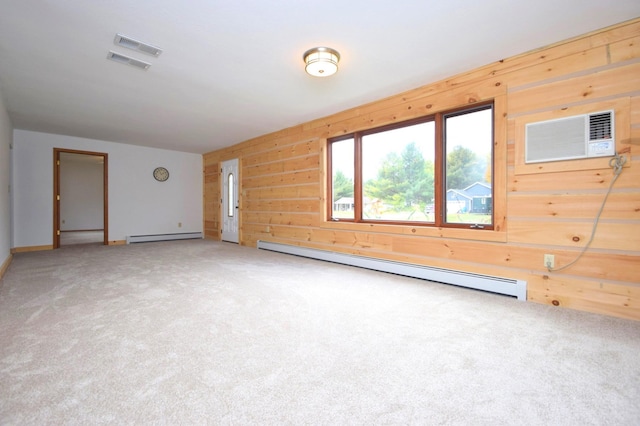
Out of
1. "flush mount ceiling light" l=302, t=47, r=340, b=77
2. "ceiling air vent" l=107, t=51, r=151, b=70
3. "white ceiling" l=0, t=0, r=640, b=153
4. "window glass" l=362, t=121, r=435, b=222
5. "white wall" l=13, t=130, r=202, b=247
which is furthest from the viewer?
"white wall" l=13, t=130, r=202, b=247

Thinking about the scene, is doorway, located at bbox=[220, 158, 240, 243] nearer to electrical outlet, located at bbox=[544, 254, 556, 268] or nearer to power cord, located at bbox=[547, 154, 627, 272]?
electrical outlet, located at bbox=[544, 254, 556, 268]

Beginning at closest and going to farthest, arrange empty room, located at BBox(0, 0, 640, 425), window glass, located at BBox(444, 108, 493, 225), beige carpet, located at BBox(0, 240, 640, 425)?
beige carpet, located at BBox(0, 240, 640, 425) < empty room, located at BBox(0, 0, 640, 425) < window glass, located at BBox(444, 108, 493, 225)

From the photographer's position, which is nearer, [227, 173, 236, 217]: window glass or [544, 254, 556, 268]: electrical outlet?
[544, 254, 556, 268]: electrical outlet

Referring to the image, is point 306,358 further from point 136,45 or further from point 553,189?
point 136,45

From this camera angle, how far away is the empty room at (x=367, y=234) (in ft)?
4.79

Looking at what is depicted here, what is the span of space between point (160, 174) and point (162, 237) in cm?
164

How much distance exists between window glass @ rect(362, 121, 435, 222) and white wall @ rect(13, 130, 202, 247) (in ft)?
18.5

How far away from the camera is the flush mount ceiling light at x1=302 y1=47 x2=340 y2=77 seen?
284cm

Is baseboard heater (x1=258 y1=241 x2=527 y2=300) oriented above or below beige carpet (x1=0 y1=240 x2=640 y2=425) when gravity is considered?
above

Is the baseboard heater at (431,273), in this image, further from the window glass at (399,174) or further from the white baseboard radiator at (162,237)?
the white baseboard radiator at (162,237)

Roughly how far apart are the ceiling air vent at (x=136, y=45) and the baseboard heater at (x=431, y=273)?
11.3ft

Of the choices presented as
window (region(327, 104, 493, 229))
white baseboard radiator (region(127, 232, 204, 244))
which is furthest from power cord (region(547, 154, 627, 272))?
white baseboard radiator (region(127, 232, 204, 244))

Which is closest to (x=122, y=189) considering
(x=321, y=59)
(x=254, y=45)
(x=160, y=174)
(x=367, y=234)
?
(x=160, y=174)

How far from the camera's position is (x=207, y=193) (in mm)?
8227
